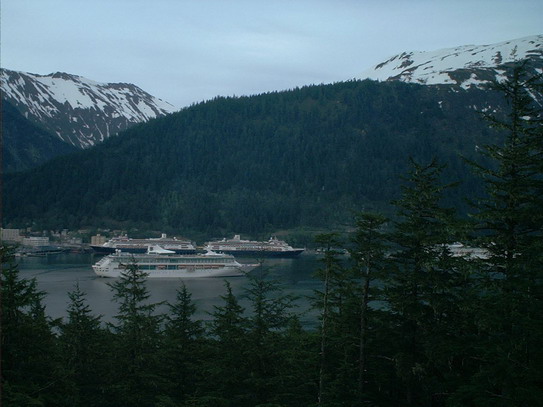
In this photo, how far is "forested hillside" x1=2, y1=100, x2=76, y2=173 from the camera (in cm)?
13375

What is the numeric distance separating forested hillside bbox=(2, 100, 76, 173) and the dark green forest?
133 meters

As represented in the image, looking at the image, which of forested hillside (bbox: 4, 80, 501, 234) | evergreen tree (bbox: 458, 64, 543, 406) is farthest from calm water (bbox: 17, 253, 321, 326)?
forested hillside (bbox: 4, 80, 501, 234)

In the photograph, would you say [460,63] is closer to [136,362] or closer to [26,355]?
[136,362]

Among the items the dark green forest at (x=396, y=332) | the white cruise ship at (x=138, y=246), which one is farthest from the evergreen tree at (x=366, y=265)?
the white cruise ship at (x=138, y=246)

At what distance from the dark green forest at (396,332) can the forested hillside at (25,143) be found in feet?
436

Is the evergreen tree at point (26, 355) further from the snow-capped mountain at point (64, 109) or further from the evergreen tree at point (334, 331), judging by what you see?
the snow-capped mountain at point (64, 109)

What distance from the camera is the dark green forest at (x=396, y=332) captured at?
5.32 metres

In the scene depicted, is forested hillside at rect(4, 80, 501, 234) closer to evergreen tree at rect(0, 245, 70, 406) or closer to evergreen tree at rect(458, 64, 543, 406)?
evergreen tree at rect(0, 245, 70, 406)

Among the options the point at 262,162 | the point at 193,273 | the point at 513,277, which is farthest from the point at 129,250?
the point at 513,277

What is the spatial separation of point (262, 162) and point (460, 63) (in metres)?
78.3

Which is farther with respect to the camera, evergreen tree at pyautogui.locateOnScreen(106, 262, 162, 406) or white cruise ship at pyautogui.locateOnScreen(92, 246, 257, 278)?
white cruise ship at pyautogui.locateOnScreen(92, 246, 257, 278)

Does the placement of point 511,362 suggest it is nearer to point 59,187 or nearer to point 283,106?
point 59,187

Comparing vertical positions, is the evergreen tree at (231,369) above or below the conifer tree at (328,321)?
below

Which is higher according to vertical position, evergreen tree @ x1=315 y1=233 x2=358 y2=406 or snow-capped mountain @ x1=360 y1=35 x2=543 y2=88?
snow-capped mountain @ x1=360 y1=35 x2=543 y2=88
